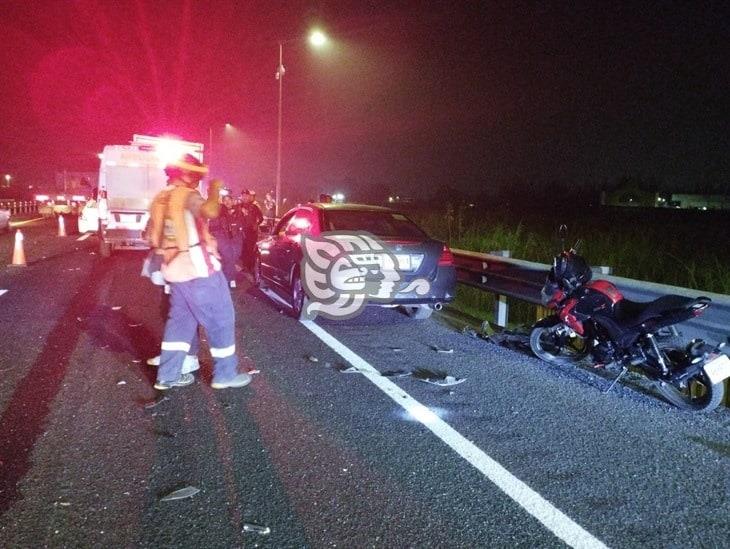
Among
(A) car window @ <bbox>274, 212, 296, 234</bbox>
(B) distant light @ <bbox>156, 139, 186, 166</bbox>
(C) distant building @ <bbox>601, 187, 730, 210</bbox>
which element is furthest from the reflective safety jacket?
(C) distant building @ <bbox>601, 187, 730, 210</bbox>

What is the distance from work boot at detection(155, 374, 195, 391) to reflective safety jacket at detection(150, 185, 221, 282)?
879 millimetres

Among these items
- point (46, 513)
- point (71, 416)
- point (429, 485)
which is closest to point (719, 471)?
point (429, 485)

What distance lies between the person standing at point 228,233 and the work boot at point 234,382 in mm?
4509

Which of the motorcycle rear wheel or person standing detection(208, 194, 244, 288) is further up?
person standing detection(208, 194, 244, 288)

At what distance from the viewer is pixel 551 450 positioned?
4.04 metres

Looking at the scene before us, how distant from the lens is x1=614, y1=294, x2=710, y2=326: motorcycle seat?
4750 millimetres

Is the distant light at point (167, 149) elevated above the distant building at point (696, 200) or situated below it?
below

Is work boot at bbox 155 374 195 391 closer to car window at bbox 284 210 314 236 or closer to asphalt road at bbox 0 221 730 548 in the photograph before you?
asphalt road at bbox 0 221 730 548

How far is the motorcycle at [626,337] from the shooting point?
4.71 meters

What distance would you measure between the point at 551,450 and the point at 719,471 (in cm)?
99

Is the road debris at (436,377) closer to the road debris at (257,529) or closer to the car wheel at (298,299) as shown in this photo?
the car wheel at (298,299)

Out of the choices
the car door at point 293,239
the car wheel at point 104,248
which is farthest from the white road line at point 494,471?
the car wheel at point 104,248

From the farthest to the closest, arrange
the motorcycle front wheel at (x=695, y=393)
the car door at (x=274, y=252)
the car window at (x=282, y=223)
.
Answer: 1. the car window at (x=282, y=223)
2. the car door at (x=274, y=252)
3. the motorcycle front wheel at (x=695, y=393)

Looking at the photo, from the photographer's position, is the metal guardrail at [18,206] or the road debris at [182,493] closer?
the road debris at [182,493]
